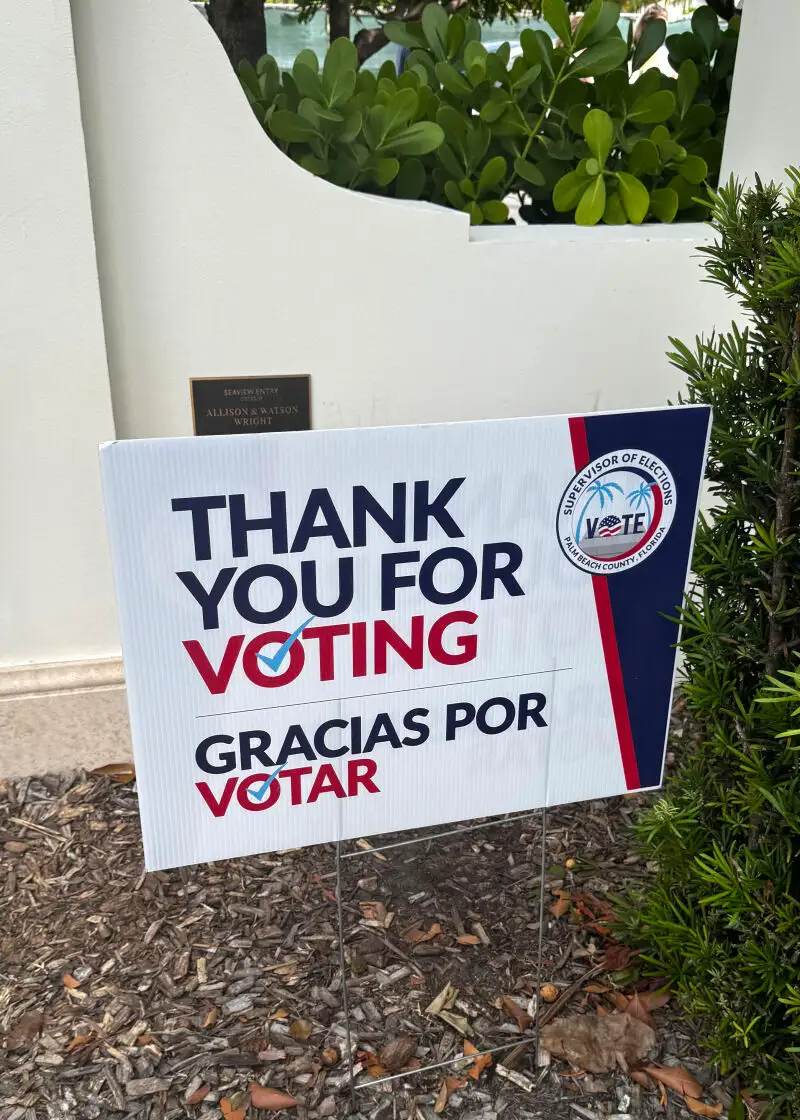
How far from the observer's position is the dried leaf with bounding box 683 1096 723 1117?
210 centimetres

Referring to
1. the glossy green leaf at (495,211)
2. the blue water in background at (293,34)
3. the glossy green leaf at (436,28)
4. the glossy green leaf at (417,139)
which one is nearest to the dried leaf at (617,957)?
the glossy green leaf at (495,211)

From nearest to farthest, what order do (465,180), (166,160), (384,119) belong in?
1. (166,160)
2. (384,119)
3. (465,180)

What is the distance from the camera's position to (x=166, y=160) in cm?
269

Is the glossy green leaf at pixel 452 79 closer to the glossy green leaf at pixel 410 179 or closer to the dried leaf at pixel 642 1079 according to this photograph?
the glossy green leaf at pixel 410 179

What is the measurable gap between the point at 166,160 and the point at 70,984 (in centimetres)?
241

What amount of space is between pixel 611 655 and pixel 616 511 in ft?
1.13

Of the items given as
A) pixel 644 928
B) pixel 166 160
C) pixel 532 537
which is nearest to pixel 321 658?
pixel 532 537

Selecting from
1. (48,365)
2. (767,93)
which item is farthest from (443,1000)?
(767,93)

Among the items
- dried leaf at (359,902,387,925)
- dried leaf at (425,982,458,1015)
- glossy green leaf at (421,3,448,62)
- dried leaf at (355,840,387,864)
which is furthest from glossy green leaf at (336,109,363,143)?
dried leaf at (425,982,458,1015)

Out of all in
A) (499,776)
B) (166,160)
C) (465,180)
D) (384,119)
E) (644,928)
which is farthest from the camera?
(465,180)

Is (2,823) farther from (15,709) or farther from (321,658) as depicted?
(321,658)

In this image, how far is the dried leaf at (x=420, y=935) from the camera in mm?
2613

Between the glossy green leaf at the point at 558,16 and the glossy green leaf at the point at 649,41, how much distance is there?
35 centimetres

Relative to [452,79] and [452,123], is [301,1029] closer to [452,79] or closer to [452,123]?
[452,123]
